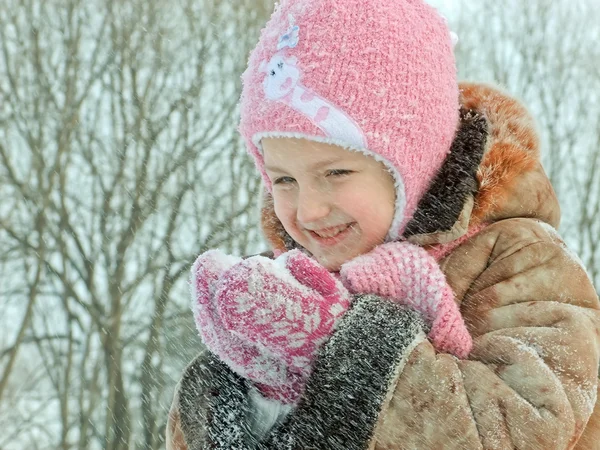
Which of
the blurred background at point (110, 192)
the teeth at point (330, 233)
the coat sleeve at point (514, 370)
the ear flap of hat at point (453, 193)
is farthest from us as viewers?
the blurred background at point (110, 192)

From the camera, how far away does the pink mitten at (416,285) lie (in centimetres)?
158

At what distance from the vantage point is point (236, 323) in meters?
1.55

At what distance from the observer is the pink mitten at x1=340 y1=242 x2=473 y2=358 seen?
1.58 metres

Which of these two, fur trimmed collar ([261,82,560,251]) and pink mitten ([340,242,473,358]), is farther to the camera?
fur trimmed collar ([261,82,560,251])

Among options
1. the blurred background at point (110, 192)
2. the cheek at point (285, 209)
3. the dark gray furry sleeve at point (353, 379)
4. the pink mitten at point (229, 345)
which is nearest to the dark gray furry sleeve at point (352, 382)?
the dark gray furry sleeve at point (353, 379)

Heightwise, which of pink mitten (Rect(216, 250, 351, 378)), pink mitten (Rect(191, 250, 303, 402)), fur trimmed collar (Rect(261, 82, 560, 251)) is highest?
fur trimmed collar (Rect(261, 82, 560, 251))

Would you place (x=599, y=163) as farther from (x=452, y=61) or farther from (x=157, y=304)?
(x=452, y=61)

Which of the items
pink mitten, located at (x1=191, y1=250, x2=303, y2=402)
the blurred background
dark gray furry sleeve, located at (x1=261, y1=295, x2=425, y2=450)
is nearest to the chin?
pink mitten, located at (x1=191, y1=250, x2=303, y2=402)

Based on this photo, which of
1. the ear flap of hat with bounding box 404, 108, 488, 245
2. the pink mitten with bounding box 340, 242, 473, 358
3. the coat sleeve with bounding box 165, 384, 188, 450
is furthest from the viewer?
the coat sleeve with bounding box 165, 384, 188, 450

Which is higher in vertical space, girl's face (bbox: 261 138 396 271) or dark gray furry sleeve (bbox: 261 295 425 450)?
girl's face (bbox: 261 138 396 271)

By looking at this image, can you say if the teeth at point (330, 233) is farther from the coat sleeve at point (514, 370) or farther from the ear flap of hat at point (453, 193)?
the coat sleeve at point (514, 370)

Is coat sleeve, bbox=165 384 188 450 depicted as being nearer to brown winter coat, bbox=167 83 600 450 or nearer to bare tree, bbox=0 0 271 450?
brown winter coat, bbox=167 83 600 450

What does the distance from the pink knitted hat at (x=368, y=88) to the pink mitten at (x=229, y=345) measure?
0.40 m

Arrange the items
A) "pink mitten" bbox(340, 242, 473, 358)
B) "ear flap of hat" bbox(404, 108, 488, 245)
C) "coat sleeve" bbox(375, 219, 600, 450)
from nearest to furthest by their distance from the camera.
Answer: "coat sleeve" bbox(375, 219, 600, 450) < "pink mitten" bbox(340, 242, 473, 358) < "ear flap of hat" bbox(404, 108, 488, 245)
